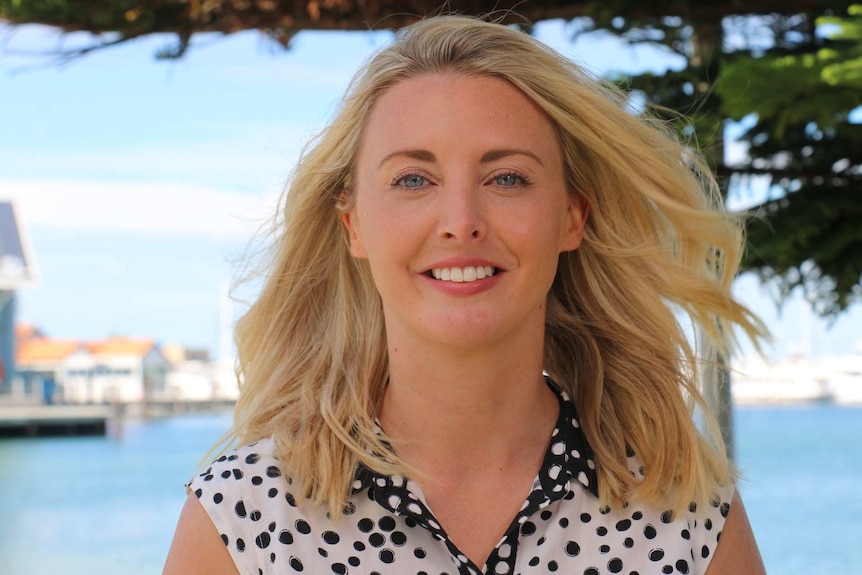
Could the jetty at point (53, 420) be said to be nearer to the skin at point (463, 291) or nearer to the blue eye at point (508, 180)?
the skin at point (463, 291)

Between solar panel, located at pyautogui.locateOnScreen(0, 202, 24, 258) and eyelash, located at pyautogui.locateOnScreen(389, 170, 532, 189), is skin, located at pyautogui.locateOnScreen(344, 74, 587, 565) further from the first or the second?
solar panel, located at pyautogui.locateOnScreen(0, 202, 24, 258)

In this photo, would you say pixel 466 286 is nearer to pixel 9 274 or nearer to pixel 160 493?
pixel 160 493

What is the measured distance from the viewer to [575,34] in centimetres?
370

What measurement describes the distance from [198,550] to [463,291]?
521 mm

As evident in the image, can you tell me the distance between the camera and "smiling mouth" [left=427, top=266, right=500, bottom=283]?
1653 millimetres

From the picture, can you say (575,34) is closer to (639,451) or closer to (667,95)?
(667,95)

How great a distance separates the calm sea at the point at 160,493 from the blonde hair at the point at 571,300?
8.68 m

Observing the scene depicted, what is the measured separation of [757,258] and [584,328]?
171cm

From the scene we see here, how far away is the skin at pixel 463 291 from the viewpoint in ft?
5.48

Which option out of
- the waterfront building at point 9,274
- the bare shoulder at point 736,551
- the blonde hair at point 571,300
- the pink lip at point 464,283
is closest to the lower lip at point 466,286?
the pink lip at point 464,283

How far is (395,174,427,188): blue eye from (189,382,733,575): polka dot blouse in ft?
1.38

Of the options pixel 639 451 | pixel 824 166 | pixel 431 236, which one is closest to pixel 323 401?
pixel 431 236

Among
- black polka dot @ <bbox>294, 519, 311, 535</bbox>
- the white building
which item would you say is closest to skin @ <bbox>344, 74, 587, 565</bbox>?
black polka dot @ <bbox>294, 519, 311, 535</bbox>

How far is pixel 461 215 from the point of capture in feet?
5.36
